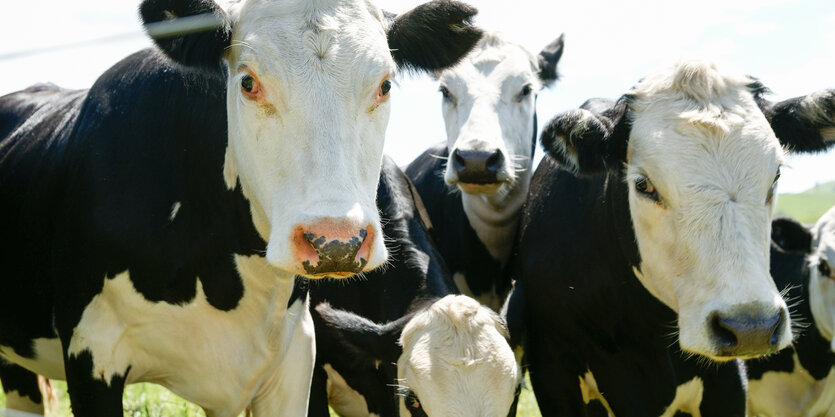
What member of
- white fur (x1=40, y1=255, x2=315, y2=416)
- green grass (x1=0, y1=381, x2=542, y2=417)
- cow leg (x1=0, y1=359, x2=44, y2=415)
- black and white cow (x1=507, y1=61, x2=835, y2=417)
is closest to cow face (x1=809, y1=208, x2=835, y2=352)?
green grass (x1=0, y1=381, x2=542, y2=417)

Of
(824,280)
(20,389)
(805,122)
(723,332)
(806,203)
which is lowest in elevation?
(806,203)

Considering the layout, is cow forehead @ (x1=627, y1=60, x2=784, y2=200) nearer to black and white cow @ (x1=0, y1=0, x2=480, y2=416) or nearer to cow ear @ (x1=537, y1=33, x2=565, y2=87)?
black and white cow @ (x1=0, y1=0, x2=480, y2=416)

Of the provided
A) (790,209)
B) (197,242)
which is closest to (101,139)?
(197,242)

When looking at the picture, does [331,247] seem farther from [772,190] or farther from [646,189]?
[772,190]

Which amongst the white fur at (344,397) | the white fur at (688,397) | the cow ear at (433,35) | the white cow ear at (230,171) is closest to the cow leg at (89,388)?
the white cow ear at (230,171)

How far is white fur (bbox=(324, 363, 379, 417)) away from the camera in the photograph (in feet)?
18.8

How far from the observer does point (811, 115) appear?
15.5ft

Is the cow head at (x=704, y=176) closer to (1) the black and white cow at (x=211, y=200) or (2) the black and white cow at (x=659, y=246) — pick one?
(2) the black and white cow at (x=659, y=246)

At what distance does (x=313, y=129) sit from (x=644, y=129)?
6.25 feet

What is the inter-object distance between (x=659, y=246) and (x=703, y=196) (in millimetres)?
398

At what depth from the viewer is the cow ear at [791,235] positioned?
22.9 ft

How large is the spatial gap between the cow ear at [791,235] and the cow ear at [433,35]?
141 inches

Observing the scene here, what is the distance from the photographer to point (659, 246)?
176 inches

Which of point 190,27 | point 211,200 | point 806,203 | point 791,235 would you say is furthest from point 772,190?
point 806,203
